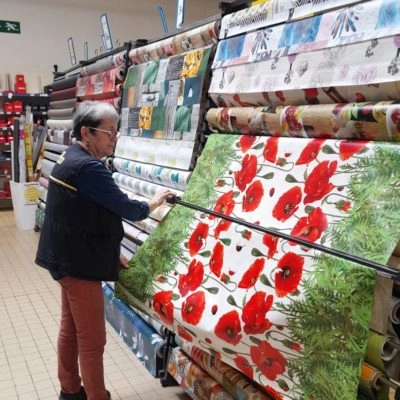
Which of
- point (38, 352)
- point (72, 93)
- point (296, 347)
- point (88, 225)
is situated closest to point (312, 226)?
point (296, 347)

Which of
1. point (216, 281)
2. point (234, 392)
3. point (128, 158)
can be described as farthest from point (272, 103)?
point (128, 158)

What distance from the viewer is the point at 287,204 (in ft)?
5.78

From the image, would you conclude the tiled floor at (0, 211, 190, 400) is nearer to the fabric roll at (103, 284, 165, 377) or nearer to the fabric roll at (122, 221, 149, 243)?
the fabric roll at (103, 284, 165, 377)

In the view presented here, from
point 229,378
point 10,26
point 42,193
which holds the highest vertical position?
point 10,26

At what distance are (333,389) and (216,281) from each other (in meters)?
0.63

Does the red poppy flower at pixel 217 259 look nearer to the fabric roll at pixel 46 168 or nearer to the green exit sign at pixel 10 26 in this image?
the fabric roll at pixel 46 168

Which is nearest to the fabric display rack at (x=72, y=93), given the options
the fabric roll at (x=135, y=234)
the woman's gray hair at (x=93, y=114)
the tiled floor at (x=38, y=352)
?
the fabric roll at (x=135, y=234)

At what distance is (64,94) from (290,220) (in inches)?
186

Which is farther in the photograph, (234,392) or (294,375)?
(234,392)

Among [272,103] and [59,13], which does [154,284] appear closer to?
[272,103]

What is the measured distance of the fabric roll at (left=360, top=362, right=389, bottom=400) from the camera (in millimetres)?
1504

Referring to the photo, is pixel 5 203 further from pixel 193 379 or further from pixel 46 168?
pixel 193 379

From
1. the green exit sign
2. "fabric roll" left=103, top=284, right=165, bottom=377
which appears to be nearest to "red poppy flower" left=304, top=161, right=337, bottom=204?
"fabric roll" left=103, top=284, right=165, bottom=377

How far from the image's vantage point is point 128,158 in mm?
3602
